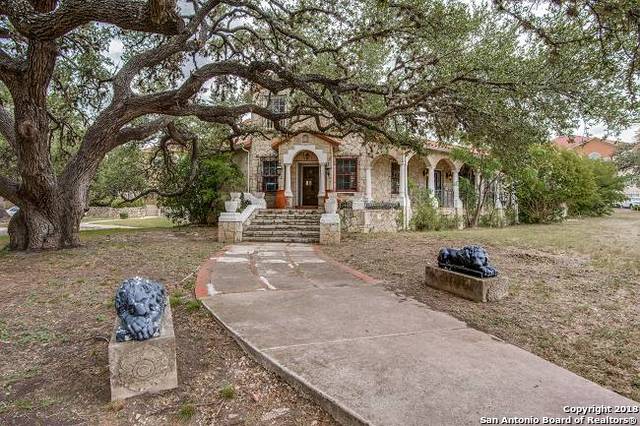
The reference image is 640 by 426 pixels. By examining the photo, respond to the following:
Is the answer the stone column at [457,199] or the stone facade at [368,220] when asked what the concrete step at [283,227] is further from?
the stone column at [457,199]

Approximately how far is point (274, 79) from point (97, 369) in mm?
7198

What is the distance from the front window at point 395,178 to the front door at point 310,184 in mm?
3762

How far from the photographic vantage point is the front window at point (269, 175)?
17766 millimetres

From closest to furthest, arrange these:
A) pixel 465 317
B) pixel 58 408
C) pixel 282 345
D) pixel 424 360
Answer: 1. pixel 58 408
2. pixel 424 360
3. pixel 282 345
4. pixel 465 317

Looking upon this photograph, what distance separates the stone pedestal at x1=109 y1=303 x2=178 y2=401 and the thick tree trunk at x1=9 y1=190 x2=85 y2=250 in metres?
7.84

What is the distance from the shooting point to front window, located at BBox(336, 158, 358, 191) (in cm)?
1750

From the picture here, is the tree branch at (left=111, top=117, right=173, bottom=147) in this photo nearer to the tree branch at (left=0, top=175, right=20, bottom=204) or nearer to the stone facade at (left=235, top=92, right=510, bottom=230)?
the tree branch at (left=0, top=175, right=20, bottom=204)

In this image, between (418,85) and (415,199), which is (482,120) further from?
(415,199)

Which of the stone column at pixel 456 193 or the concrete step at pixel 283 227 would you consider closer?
the concrete step at pixel 283 227

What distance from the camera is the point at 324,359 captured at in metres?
3.08

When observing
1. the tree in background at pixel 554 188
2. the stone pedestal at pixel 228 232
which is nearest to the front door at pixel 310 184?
the stone pedestal at pixel 228 232

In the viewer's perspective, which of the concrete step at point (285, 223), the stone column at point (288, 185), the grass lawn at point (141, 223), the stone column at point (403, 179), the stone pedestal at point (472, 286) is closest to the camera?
the stone pedestal at point (472, 286)

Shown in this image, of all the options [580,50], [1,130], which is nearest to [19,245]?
[1,130]

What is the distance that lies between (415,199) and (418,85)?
9.57 metres
